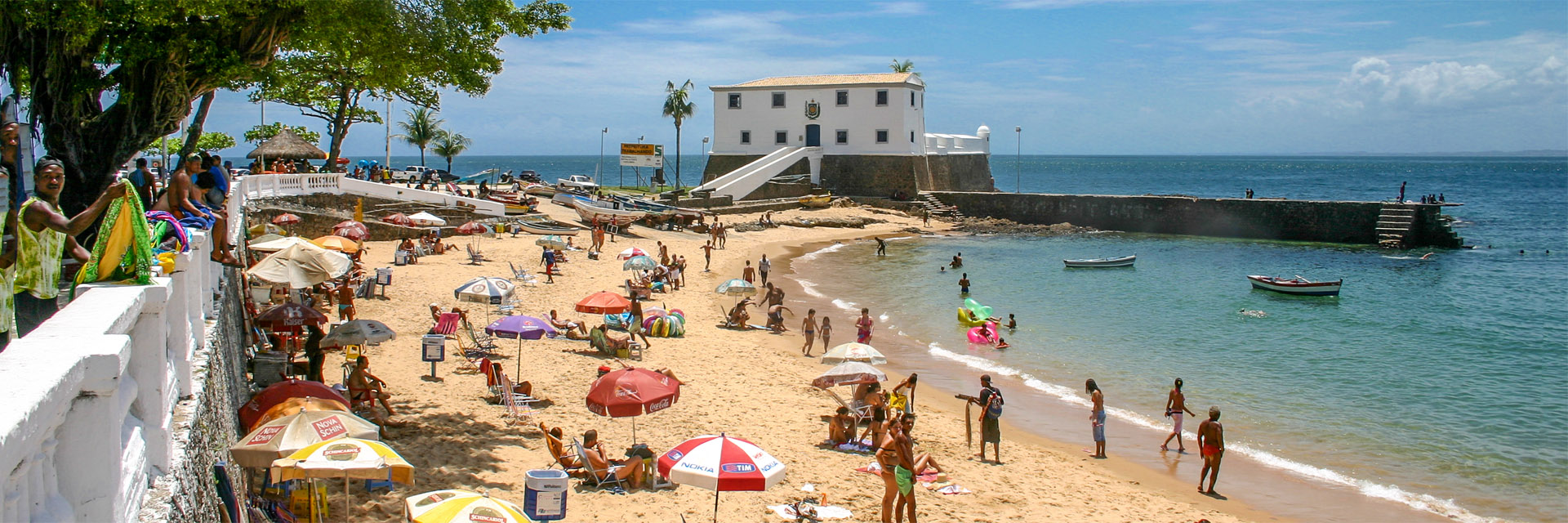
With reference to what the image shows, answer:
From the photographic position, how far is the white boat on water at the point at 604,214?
38875mm

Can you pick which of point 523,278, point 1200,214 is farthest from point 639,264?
point 1200,214

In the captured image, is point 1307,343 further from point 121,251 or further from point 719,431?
point 121,251

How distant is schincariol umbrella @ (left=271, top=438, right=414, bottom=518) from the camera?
8.09m

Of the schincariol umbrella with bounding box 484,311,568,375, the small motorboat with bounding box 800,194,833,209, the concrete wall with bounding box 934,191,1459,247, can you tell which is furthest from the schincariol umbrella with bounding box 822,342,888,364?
the concrete wall with bounding box 934,191,1459,247

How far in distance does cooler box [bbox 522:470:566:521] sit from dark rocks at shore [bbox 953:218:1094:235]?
4560cm

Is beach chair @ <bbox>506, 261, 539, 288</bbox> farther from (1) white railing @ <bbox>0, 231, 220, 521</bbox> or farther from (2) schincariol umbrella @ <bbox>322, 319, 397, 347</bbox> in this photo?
(1) white railing @ <bbox>0, 231, 220, 521</bbox>

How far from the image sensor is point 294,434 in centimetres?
855

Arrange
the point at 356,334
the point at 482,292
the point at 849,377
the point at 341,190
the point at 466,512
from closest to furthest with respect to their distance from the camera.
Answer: the point at 466,512 < the point at 356,334 < the point at 849,377 < the point at 482,292 < the point at 341,190

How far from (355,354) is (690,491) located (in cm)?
715

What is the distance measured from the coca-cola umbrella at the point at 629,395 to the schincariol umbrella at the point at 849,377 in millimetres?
3865

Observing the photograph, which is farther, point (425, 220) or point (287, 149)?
point (287, 149)

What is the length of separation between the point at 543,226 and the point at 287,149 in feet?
33.7

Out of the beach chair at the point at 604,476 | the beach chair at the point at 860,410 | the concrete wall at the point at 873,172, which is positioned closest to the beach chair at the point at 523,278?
the beach chair at the point at 860,410

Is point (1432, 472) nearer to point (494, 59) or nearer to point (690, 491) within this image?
point (690, 491)
